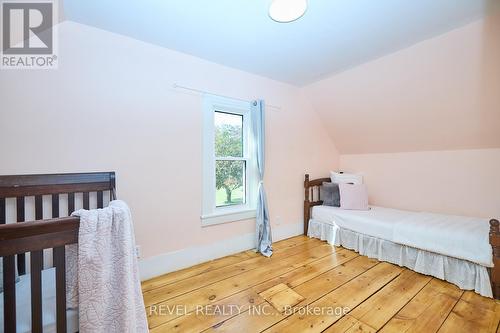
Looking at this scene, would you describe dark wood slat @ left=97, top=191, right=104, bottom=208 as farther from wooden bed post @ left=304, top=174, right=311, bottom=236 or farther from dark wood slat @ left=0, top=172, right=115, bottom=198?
wooden bed post @ left=304, top=174, right=311, bottom=236

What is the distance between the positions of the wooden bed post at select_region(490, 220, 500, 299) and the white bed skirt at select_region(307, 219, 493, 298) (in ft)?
0.11

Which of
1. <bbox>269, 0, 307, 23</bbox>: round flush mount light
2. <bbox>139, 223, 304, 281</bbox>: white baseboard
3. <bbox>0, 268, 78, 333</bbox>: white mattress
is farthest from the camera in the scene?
<bbox>139, 223, 304, 281</bbox>: white baseboard

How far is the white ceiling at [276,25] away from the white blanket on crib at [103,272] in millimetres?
1512

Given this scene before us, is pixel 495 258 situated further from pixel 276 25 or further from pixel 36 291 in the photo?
pixel 36 291

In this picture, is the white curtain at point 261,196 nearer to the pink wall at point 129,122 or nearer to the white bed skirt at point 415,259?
the pink wall at point 129,122

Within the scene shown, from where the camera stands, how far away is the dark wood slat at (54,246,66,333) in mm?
893

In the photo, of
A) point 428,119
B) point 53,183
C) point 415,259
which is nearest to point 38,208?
point 53,183

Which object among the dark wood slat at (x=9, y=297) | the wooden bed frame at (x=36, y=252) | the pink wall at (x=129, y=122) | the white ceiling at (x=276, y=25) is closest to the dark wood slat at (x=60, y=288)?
the wooden bed frame at (x=36, y=252)

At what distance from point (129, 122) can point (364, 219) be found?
108 inches

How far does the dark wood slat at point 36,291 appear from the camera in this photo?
0.85m

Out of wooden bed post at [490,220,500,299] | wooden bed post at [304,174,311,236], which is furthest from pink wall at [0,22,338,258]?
wooden bed post at [490,220,500,299]

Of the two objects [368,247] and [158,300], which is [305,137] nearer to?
[368,247]

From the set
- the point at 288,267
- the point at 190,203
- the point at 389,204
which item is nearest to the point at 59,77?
the point at 190,203

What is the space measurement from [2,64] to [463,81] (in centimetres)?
382
